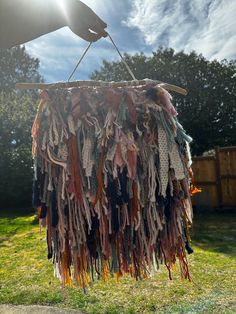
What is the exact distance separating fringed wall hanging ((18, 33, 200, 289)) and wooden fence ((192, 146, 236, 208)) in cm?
720

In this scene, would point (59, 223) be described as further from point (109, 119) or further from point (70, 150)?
point (109, 119)

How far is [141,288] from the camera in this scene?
3836 millimetres

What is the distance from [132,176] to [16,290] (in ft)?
10.6

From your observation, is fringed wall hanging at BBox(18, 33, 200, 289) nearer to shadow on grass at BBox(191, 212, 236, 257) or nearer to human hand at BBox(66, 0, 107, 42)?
human hand at BBox(66, 0, 107, 42)

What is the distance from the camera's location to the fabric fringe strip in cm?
149

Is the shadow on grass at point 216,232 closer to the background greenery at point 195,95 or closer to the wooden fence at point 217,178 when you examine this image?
the wooden fence at point 217,178

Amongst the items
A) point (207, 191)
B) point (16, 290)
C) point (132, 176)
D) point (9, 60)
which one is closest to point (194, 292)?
point (16, 290)

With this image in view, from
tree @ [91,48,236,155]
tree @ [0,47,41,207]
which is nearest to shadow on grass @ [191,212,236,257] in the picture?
tree @ [0,47,41,207]

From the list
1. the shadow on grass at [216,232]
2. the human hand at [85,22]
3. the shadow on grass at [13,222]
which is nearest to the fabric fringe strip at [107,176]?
the human hand at [85,22]

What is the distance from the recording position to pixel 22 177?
464 inches

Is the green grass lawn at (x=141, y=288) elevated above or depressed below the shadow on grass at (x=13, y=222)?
below

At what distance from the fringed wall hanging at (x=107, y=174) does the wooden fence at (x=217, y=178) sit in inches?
283

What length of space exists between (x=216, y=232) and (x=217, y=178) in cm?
232

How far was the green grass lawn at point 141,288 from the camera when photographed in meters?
3.35
